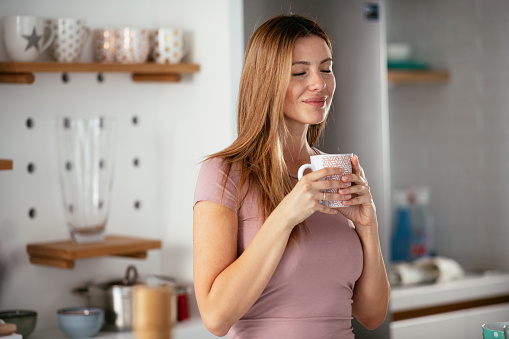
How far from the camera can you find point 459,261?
3.55 metres

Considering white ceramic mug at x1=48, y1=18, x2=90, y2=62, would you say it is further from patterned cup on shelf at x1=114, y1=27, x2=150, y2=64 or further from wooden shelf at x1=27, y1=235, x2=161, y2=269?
wooden shelf at x1=27, y1=235, x2=161, y2=269

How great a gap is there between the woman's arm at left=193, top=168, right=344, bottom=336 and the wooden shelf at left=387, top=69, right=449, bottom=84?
2.19 metres

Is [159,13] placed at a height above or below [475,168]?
above

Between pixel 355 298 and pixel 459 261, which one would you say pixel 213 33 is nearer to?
pixel 355 298

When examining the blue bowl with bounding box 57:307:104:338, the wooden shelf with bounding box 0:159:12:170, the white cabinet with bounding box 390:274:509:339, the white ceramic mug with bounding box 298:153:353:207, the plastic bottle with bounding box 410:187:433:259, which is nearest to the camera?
the white ceramic mug with bounding box 298:153:353:207

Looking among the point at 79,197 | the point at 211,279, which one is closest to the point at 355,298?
the point at 211,279

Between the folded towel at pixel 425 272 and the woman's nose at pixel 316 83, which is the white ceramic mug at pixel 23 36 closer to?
the woman's nose at pixel 316 83

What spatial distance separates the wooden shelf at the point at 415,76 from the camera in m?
3.48

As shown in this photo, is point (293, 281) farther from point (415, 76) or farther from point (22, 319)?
point (415, 76)

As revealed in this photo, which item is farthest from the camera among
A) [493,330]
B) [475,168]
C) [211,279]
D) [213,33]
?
[475,168]

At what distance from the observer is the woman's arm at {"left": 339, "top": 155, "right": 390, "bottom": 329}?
1485 mm

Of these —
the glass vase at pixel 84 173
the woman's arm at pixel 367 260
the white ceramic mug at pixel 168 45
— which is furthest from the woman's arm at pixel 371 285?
the white ceramic mug at pixel 168 45

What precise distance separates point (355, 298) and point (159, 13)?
4.25 ft

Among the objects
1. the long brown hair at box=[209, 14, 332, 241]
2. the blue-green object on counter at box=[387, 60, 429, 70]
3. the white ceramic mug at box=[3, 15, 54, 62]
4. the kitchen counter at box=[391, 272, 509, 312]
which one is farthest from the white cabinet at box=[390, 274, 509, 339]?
the white ceramic mug at box=[3, 15, 54, 62]
